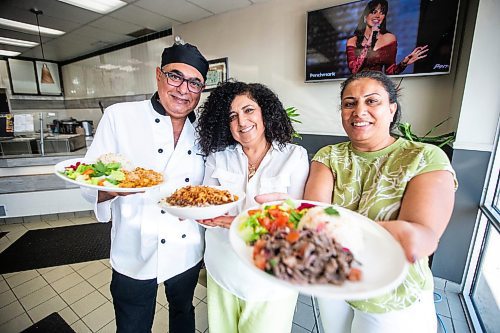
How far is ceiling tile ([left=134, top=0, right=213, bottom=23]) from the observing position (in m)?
3.65

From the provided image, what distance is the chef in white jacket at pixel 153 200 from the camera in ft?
4.63

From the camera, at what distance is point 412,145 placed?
1.03m

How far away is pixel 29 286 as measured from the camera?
2.55 meters

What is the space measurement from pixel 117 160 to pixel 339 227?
1182 mm

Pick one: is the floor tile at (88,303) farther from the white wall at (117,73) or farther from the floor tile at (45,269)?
the white wall at (117,73)

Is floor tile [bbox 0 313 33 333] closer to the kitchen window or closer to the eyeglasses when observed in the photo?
the eyeglasses

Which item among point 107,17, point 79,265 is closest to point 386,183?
point 79,265

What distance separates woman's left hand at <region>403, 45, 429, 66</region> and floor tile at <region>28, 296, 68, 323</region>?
4187 millimetres

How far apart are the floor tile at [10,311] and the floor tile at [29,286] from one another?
120mm

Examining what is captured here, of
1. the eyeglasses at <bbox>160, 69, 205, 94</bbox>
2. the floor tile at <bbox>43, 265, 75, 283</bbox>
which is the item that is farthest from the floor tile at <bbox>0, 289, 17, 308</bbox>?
the eyeglasses at <bbox>160, 69, 205, 94</bbox>

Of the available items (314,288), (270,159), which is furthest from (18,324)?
(314,288)

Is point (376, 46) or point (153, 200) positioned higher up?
point (376, 46)

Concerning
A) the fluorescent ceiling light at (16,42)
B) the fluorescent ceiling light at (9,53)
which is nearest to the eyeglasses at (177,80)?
the fluorescent ceiling light at (16,42)

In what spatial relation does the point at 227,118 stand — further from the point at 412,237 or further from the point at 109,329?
the point at 109,329
